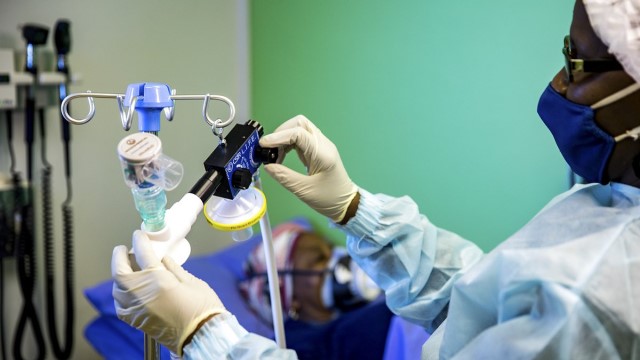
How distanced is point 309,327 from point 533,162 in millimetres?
877

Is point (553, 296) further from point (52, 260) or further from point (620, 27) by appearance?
point (52, 260)

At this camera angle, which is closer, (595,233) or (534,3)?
(595,233)

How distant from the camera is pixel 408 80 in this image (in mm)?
2172

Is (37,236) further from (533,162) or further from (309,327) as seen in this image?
(533,162)

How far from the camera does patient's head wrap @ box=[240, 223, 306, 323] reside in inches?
87.3

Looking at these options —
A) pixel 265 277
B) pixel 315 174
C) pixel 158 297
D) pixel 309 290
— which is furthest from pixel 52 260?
pixel 158 297

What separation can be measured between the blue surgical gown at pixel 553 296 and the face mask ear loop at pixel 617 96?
0.47ft

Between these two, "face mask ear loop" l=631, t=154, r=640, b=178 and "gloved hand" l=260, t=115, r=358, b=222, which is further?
"gloved hand" l=260, t=115, r=358, b=222

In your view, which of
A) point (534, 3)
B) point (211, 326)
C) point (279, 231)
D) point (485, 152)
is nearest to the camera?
point (211, 326)

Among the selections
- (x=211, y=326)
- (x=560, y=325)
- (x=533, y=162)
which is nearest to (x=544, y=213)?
(x=560, y=325)

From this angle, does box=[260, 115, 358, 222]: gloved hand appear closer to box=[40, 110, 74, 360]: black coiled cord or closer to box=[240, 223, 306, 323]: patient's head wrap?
box=[240, 223, 306, 323]: patient's head wrap

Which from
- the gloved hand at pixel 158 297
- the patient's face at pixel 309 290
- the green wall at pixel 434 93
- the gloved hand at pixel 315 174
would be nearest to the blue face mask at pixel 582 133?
the gloved hand at pixel 315 174

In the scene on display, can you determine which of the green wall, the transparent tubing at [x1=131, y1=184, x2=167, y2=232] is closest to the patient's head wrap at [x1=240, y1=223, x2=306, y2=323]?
the green wall

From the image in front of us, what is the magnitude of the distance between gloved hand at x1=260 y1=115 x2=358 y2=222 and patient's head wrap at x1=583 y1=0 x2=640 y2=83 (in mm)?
476
